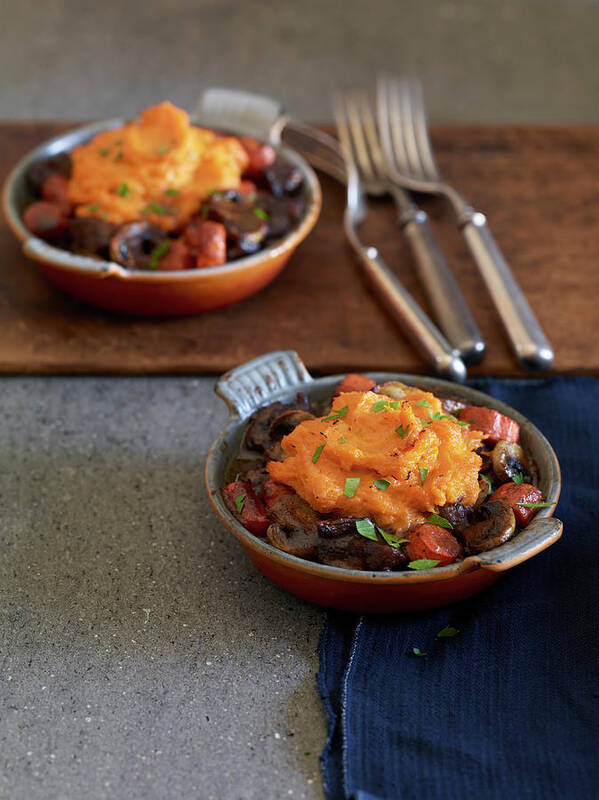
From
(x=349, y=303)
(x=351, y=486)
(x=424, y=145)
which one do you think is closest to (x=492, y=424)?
(x=351, y=486)

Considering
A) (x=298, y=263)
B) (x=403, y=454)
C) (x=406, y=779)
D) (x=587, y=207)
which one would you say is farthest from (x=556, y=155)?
(x=406, y=779)

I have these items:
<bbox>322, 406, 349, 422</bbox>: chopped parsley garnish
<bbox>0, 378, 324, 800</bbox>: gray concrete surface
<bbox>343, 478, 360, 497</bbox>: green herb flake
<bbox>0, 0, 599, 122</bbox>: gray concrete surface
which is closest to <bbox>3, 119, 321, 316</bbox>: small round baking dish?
<bbox>0, 378, 324, 800</bbox>: gray concrete surface

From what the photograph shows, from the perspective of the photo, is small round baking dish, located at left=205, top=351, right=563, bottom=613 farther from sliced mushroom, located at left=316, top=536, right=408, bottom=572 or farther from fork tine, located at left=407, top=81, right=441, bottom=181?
fork tine, located at left=407, top=81, right=441, bottom=181

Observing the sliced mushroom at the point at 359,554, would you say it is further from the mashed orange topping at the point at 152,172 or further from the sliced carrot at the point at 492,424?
the mashed orange topping at the point at 152,172

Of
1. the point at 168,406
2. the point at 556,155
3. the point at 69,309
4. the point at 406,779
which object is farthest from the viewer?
the point at 556,155

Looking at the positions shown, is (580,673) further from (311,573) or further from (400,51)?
(400,51)

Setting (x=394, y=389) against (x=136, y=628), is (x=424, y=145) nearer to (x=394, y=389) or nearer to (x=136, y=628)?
(x=394, y=389)
